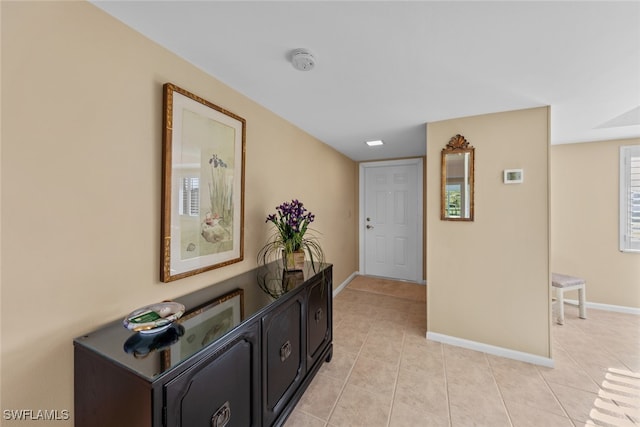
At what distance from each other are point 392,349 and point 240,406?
5.21 feet

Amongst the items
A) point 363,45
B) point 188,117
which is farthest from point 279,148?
point 363,45

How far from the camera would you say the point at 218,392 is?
101 cm

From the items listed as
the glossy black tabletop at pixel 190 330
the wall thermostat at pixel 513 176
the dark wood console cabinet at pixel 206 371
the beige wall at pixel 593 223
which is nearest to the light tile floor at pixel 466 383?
the dark wood console cabinet at pixel 206 371

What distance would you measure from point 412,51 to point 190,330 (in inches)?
71.4

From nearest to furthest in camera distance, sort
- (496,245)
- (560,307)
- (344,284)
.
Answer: (496,245) → (560,307) → (344,284)

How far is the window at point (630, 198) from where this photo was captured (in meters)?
2.92

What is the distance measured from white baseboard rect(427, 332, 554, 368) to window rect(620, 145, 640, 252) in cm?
228

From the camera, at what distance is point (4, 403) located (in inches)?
32.0

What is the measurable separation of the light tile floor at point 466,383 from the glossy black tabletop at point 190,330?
854 mm

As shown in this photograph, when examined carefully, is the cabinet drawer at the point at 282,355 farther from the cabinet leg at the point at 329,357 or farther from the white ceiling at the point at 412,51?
the white ceiling at the point at 412,51

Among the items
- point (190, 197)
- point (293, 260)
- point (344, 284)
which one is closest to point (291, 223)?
point (293, 260)

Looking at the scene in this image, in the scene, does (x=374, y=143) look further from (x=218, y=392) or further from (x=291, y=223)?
(x=218, y=392)

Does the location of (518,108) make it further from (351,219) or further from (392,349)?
(351,219)

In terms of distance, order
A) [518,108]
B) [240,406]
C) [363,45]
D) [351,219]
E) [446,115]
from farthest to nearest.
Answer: [351,219] < [446,115] < [518,108] < [363,45] < [240,406]
